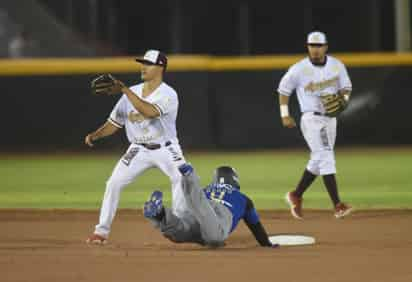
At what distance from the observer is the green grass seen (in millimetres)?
12344

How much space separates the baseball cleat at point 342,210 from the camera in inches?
414

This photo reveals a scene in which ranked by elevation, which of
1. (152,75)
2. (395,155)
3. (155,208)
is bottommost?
(395,155)

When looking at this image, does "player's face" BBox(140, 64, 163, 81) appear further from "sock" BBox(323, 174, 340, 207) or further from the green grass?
the green grass

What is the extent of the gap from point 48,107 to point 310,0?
21.7 ft

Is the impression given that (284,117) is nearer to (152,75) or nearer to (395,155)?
(152,75)

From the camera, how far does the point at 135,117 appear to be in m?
8.78

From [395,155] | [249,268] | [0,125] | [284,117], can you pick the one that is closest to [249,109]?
[395,155]

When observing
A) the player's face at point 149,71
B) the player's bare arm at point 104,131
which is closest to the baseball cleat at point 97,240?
the player's bare arm at point 104,131

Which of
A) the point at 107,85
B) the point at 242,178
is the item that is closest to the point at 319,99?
the point at 107,85

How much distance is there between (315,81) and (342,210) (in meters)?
1.31

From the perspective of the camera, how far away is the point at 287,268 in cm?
715

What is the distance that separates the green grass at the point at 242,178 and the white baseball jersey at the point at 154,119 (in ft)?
10.3

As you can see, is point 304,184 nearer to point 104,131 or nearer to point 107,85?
point 104,131

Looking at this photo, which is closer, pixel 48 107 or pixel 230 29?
pixel 48 107
